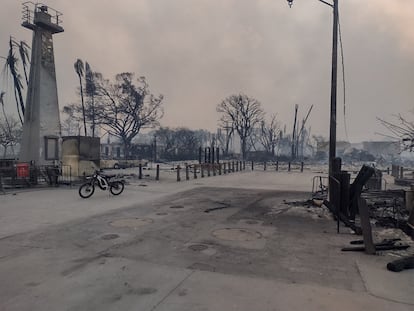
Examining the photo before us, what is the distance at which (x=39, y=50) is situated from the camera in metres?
20.8

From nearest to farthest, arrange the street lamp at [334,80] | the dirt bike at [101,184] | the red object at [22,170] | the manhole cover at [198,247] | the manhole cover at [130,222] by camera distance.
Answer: the manhole cover at [198,247] → the manhole cover at [130,222] → the street lamp at [334,80] → the dirt bike at [101,184] → the red object at [22,170]

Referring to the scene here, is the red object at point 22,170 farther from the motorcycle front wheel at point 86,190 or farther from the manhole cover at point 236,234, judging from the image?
the manhole cover at point 236,234

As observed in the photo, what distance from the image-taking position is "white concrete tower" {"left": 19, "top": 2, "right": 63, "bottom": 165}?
20.6 meters

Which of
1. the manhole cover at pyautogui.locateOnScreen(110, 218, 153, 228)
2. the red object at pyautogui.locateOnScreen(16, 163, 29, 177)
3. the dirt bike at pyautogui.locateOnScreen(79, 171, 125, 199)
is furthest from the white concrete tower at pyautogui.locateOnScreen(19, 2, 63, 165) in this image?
the manhole cover at pyautogui.locateOnScreen(110, 218, 153, 228)

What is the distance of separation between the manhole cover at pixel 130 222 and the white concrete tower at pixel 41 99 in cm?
1431

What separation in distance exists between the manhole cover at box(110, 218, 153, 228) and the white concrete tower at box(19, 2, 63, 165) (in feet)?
46.9

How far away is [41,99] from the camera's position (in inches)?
813

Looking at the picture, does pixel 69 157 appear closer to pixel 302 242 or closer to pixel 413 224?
pixel 302 242

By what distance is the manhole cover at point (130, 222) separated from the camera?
325 inches

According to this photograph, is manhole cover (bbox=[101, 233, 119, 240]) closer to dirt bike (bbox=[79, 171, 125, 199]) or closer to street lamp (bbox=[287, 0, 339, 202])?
dirt bike (bbox=[79, 171, 125, 199])

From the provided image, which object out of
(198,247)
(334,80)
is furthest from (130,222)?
(334,80)

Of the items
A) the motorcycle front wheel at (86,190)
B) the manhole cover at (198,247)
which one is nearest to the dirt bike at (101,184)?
the motorcycle front wheel at (86,190)

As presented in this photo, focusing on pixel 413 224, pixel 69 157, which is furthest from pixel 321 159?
pixel 413 224

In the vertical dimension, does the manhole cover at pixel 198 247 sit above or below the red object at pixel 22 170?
below
